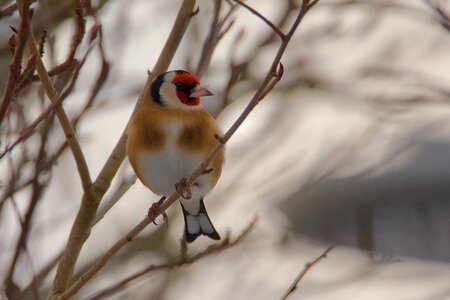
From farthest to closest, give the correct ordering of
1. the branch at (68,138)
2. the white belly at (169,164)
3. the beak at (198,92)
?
the beak at (198,92), the white belly at (169,164), the branch at (68,138)

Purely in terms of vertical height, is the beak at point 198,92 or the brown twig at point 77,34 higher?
the brown twig at point 77,34

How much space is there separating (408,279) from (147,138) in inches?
113

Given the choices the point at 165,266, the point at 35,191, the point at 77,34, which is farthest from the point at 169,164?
the point at 77,34

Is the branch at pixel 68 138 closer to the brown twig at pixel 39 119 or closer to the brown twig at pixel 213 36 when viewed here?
the brown twig at pixel 39 119

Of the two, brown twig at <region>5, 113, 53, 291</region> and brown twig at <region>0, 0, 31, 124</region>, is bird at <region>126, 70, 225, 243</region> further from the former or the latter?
brown twig at <region>0, 0, 31, 124</region>

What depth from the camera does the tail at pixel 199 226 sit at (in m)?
3.81

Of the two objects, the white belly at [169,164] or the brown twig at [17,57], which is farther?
the white belly at [169,164]

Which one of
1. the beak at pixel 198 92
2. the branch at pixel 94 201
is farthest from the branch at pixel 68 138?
the beak at pixel 198 92

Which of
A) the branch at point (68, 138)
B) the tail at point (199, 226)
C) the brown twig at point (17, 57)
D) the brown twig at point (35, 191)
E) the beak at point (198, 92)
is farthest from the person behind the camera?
the tail at point (199, 226)

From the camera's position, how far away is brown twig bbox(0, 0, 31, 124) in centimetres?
211

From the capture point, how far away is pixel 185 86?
371 cm

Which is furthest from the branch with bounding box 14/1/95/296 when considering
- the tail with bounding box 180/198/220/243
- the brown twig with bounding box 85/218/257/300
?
the tail with bounding box 180/198/220/243

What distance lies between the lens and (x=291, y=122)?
20.1 feet

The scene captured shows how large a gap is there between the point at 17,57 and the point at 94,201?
0.80 metres
